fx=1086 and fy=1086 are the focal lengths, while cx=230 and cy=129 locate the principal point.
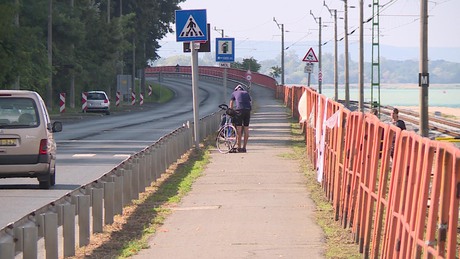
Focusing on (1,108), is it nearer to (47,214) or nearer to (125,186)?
(125,186)

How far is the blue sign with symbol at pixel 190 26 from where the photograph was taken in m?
25.6

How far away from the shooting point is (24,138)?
58.6 ft

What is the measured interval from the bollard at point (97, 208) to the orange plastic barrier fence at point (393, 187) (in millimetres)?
2812

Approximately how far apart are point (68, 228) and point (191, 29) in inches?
613

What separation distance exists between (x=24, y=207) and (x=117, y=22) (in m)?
58.3

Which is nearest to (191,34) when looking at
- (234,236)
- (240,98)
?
(240,98)

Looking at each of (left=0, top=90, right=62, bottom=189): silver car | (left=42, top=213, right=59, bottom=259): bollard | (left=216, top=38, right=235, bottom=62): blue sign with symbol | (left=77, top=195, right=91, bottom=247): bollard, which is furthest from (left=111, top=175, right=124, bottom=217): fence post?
(left=216, top=38, right=235, bottom=62): blue sign with symbol

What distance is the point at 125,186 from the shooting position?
14922 mm

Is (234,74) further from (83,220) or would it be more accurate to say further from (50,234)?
(50,234)

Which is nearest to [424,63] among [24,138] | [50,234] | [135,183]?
[24,138]

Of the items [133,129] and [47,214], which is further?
[133,129]

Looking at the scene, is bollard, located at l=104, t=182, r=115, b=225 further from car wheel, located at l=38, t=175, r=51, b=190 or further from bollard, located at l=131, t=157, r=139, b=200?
car wheel, located at l=38, t=175, r=51, b=190

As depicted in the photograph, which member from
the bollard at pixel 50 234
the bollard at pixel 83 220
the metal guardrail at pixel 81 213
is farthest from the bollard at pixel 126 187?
the bollard at pixel 50 234

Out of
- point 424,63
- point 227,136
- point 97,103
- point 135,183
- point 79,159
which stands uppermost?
point 424,63
